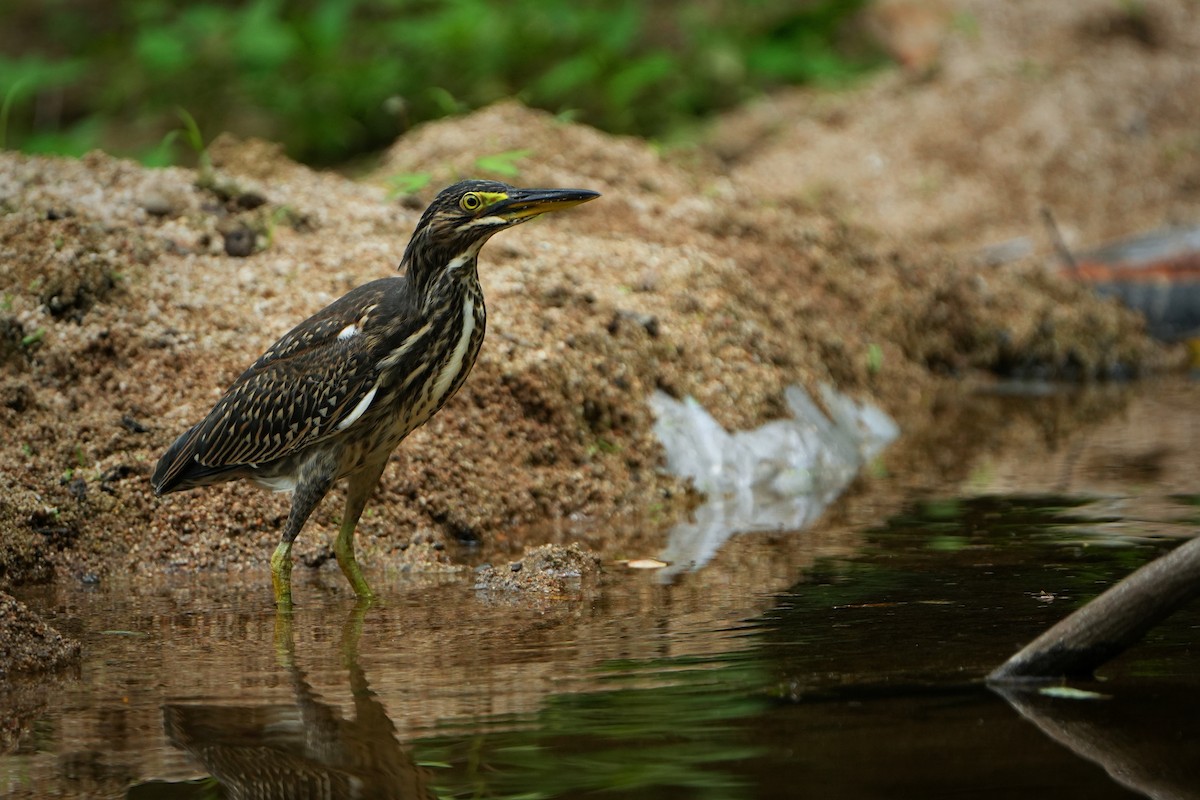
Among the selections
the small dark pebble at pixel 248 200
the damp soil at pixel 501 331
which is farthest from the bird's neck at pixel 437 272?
the small dark pebble at pixel 248 200

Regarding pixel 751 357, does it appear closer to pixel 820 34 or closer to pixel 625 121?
pixel 625 121

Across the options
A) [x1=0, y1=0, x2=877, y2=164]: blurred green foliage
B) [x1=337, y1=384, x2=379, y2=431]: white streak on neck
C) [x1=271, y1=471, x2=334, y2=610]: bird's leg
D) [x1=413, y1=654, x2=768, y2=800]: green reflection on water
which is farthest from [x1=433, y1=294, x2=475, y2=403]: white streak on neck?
[x1=0, y1=0, x2=877, y2=164]: blurred green foliage

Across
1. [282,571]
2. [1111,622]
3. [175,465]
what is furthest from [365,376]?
[1111,622]

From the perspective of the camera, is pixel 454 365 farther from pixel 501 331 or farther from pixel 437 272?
pixel 501 331

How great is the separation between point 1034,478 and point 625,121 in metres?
8.87

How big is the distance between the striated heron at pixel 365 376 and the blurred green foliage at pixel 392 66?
9445 mm

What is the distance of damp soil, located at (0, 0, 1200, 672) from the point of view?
6844 millimetres

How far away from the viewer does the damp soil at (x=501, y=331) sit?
6844 mm

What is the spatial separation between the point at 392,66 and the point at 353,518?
1146 cm

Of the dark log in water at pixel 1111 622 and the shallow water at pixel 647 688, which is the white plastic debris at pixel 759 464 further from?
the dark log in water at pixel 1111 622

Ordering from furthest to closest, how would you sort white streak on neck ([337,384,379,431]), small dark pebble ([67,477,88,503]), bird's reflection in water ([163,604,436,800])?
1. small dark pebble ([67,477,88,503])
2. white streak on neck ([337,384,379,431])
3. bird's reflection in water ([163,604,436,800])

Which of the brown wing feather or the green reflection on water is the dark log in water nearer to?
the green reflection on water

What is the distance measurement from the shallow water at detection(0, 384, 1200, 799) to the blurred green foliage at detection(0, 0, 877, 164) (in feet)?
32.5

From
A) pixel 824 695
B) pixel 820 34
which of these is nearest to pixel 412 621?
pixel 824 695
